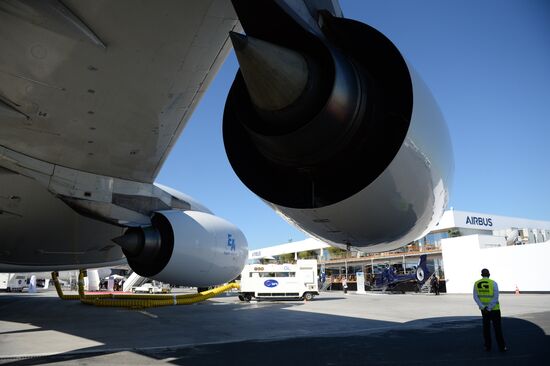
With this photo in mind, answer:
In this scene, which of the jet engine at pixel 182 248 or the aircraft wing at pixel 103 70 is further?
the jet engine at pixel 182 248

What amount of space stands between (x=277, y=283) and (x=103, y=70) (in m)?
19.5

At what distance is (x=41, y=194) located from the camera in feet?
28.6

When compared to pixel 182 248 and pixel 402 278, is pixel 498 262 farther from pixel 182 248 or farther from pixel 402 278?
pixel 182 248

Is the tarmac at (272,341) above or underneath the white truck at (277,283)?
underneath

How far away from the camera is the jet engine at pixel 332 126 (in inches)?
111

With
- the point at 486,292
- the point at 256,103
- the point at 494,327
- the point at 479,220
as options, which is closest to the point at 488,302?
the point at 486,292

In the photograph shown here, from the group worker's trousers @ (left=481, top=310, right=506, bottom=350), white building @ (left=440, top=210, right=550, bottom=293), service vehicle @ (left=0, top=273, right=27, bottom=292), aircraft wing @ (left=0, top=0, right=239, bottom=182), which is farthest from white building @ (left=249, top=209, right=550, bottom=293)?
service vehicle @ (left=0, top=273, right=27, bottom=292)

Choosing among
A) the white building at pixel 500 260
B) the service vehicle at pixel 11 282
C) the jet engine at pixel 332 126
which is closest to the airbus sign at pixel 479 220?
the white building at pixel 500 260

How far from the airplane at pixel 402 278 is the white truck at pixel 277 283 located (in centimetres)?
920

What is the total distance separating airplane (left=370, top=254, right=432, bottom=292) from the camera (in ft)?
95.5

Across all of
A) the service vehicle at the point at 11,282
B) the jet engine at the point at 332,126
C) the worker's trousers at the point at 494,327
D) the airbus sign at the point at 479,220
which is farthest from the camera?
the airbus sign at the point at 479,220

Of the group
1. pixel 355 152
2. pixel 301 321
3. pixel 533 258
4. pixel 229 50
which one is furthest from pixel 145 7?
pixel 533 258

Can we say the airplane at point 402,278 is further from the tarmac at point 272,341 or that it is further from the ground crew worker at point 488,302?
the ground crew worker at point 488,302

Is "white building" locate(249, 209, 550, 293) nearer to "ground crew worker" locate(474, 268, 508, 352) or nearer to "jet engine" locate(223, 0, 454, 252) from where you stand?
"ground crew worker" locate(474, 268, 508, 352)
